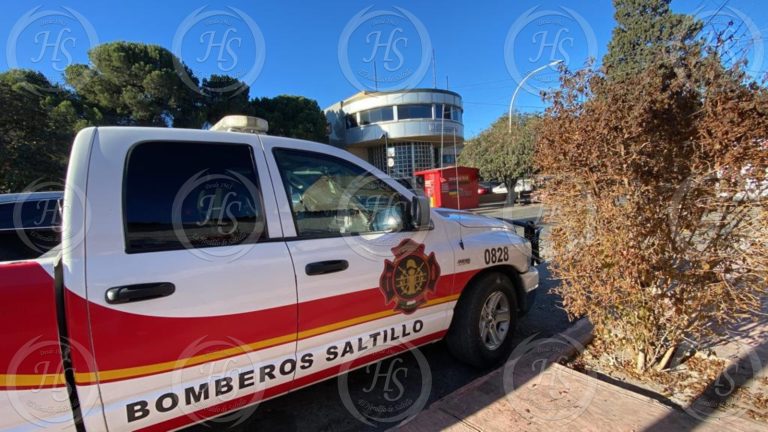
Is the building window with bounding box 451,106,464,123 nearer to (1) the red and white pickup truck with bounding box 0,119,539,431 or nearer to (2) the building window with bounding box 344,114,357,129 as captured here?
(2) the building window with bounding box 344,114,357,129

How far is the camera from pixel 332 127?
39844 millimetres

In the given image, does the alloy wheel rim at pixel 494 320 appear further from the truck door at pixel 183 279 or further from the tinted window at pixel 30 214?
the tinted window at pixel 30 214

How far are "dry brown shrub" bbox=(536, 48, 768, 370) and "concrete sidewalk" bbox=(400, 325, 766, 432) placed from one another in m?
0.55

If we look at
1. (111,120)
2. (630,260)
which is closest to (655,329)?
(630,260)

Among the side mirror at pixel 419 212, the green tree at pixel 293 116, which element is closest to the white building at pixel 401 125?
the green tree at pixel 293 116

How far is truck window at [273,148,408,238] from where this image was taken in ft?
7.32

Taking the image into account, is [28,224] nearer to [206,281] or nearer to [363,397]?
[206,281]

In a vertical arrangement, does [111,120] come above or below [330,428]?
above

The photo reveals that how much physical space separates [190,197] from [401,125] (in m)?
34.0

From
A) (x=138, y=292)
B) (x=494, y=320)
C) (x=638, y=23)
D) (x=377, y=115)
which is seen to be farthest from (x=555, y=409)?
(x=377, y=115)

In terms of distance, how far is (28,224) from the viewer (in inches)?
116

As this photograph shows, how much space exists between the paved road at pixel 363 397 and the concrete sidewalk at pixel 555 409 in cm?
39

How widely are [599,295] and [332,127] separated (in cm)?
3923

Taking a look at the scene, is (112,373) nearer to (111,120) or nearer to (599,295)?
(599,295)
